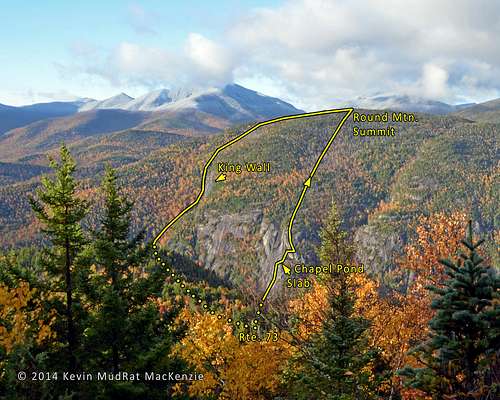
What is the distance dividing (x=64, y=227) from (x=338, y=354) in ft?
38.1

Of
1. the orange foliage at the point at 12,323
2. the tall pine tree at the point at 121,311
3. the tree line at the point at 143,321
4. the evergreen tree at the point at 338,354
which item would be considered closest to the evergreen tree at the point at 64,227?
the tree line at the point at 143,321

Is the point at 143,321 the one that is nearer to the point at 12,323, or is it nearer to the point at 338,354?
the point at 12,323

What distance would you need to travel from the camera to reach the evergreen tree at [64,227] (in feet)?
59.6

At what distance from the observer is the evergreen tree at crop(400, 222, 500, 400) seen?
10.8 m

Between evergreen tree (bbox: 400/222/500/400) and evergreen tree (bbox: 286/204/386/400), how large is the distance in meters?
4.56

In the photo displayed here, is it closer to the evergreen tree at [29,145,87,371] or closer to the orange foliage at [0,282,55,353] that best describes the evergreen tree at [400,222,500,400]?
the orange foliage at [0,282,55,353]

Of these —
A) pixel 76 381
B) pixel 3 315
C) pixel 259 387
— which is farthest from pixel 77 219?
pixel 259 387

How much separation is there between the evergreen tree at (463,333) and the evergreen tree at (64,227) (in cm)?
1305

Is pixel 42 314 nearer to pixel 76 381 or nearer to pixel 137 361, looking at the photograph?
pixel 76 381

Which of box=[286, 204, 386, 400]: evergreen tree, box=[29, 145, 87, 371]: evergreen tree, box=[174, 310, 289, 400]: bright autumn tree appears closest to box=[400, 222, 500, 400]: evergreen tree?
box=[286, 204, 386, 400]: evergreen tree

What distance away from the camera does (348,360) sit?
1819 cm

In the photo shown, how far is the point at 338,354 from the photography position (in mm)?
18734

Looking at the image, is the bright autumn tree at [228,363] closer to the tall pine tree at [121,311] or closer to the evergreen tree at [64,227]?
the tall pine tree at [121,311]

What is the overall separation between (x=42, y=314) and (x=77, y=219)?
3.82m
